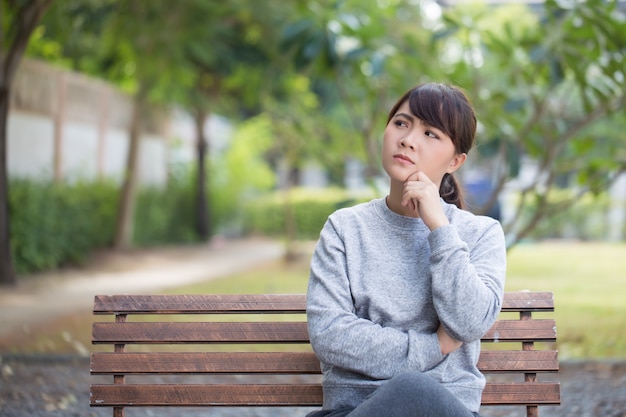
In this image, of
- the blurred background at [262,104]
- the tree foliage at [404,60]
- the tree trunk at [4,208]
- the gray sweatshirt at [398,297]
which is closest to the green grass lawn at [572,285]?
the blurred background at [262,104]

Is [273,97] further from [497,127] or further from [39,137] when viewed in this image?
[497,127]

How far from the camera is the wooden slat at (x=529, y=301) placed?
2.83m

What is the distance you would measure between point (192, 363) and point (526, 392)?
1.10m

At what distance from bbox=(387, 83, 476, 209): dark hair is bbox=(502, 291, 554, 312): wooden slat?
0.57 metres

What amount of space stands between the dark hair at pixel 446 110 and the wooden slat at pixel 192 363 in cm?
93

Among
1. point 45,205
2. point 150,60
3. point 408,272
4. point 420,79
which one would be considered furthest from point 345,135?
point 408,272

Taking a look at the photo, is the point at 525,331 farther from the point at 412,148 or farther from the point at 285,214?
the point at 285,214

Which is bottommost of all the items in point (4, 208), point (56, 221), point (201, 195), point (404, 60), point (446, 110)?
point (446, 110)

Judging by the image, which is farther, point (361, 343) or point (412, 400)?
point (361, 343)

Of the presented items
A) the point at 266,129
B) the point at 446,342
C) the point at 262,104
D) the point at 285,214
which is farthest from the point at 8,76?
the point at 285,214

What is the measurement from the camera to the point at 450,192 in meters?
2.72

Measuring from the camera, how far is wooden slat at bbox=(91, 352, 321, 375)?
288cm

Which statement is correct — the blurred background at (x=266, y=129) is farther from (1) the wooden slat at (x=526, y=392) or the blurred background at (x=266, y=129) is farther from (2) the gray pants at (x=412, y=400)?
(2) the gray pants at (x=412, y=400)

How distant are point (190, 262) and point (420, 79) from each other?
8.04 meters
